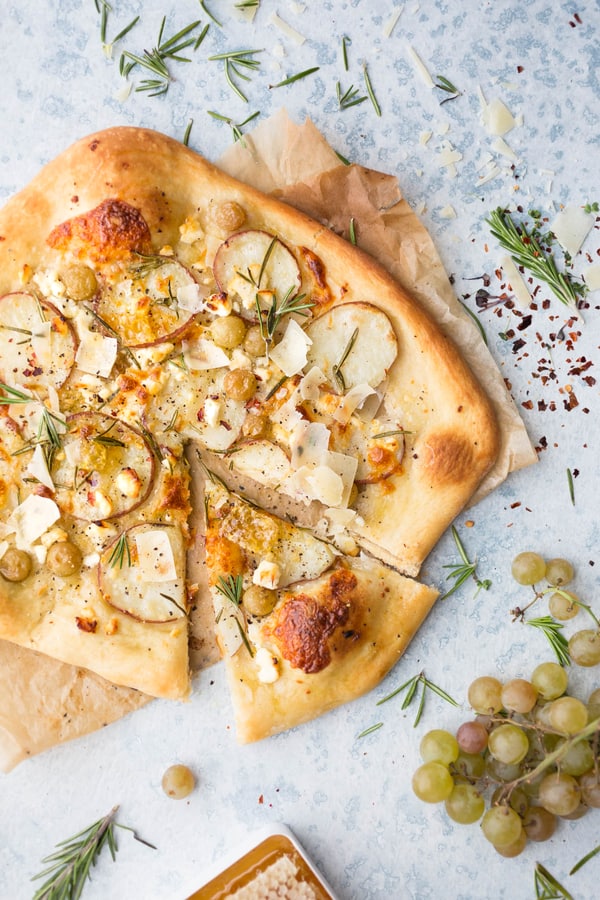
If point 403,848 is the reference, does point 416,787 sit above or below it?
above

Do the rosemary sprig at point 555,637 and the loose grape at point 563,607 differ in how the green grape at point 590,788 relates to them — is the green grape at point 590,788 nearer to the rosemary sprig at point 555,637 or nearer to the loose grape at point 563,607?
the rosemary sprig at point 555,637

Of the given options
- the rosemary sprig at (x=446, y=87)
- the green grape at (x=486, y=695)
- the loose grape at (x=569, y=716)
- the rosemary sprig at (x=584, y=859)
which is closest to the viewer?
the loose grape at (x=569, y=716)

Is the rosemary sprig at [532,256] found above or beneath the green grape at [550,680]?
above

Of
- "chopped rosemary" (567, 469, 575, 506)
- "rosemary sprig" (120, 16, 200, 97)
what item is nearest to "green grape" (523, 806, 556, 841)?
"chopped rosemary" (567, 469, 575, 506)

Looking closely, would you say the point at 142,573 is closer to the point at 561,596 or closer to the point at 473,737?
the point at 473,737

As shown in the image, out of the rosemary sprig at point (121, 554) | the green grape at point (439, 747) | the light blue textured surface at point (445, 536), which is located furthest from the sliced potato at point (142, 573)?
the green grape at point (439, 747)

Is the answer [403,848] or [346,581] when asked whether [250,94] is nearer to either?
[346,581]

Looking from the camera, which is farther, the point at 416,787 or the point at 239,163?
the point at 239,163

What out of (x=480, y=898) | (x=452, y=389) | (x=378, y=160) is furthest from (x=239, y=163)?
(x=480, y=898)
